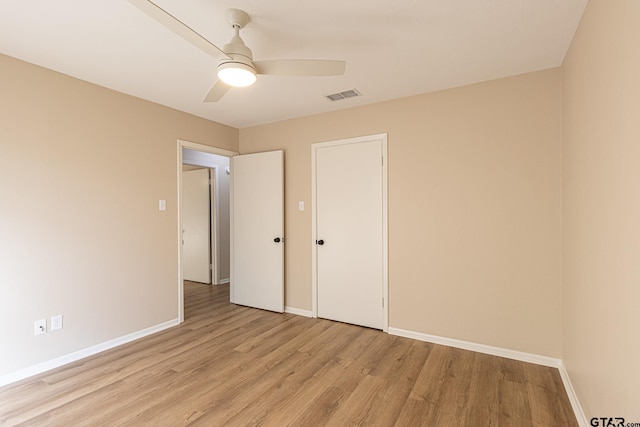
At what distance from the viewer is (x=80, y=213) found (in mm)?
2725

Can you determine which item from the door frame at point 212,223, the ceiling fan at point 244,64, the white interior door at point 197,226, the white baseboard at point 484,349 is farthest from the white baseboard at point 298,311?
the ceiling fan at point 244,64

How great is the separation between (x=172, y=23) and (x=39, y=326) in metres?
2.62

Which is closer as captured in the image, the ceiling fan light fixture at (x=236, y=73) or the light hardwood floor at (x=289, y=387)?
the ceiling fan light fixture at (x=236, y=73)

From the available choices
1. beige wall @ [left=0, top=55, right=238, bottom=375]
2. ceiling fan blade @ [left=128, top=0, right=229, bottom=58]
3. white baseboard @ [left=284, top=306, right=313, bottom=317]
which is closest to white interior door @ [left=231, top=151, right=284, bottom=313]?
white baseboard @ [left=284, top=306, right=313, bottom=317]

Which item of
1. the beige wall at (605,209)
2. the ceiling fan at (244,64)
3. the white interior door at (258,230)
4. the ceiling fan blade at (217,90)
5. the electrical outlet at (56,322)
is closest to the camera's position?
the beige wall at (605,209)

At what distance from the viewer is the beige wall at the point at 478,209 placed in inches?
99.4

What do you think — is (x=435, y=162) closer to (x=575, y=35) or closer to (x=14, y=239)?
(x=575, y=35)

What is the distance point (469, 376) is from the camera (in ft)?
7.82

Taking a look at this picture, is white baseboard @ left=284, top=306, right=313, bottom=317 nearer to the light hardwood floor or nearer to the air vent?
the light hardwood floor

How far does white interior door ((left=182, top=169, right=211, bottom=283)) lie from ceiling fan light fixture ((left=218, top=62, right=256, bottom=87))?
3915 millimetres

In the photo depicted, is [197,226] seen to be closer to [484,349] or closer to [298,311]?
[298,311]

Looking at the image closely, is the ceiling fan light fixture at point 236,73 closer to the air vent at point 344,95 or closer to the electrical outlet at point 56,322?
the air vent at point 344,95

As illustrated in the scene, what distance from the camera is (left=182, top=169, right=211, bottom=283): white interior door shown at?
545 centimetres

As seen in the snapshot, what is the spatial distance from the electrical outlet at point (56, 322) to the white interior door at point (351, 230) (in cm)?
248
